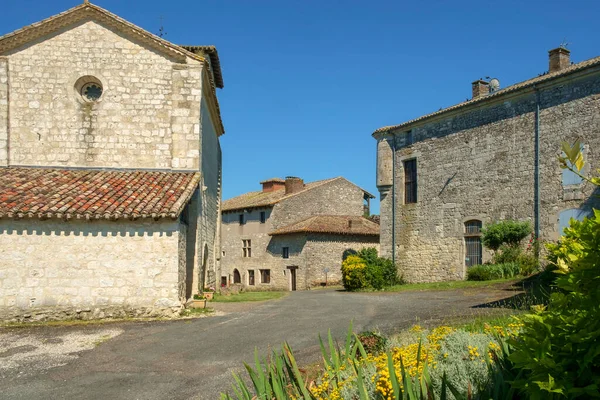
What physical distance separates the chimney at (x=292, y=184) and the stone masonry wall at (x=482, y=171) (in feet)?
39.1

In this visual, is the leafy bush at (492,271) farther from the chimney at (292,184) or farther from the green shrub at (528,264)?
the chimney at (292,184)

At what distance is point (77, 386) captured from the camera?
6.50 metres

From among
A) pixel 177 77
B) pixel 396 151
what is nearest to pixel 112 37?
pixel 177 77

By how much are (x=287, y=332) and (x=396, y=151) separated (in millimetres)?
16801

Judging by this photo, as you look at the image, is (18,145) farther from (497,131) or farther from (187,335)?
(497,131)

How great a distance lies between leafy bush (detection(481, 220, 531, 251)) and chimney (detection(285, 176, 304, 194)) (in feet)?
61.5

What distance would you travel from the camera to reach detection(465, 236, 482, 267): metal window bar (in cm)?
2069

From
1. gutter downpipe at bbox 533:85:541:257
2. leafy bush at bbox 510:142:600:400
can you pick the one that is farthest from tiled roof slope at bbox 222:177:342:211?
leafy bush at bbox 510:142:600:400

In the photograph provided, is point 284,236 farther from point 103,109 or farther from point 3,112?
point 3,112

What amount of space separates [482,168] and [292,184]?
58.5ft

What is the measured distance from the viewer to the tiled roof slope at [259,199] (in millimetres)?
35281

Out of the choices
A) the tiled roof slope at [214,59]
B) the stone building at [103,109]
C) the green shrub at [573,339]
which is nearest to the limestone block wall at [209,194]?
the stone building at [103,109]

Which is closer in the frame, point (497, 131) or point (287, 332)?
point (287, 332)

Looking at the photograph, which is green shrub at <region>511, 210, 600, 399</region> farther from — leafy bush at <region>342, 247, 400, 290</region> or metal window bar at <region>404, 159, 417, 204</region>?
metal window bar at <region>404, 159, 417, 204</region>
